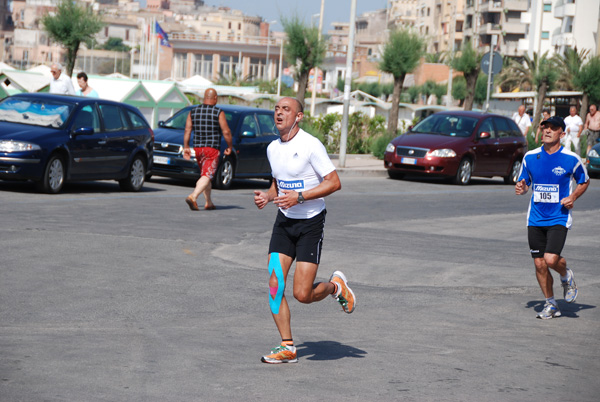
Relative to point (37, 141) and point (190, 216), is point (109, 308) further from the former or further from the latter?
point (37, 141)

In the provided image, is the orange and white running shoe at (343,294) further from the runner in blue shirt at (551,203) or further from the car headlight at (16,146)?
the car headlight at (16,146)

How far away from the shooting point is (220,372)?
6164 millimetres

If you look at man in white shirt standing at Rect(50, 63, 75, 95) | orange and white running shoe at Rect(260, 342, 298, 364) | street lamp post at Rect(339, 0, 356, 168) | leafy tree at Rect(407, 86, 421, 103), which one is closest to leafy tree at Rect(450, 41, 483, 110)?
street lamp post at Rect(339, 0, 356, 168)

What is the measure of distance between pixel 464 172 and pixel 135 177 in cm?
988

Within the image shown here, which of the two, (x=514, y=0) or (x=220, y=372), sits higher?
(x=514, y=0)

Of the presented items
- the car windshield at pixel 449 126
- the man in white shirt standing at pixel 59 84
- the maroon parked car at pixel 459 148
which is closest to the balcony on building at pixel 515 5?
the maroon parked car at pixel 459 148

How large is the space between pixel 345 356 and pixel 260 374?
0.87m

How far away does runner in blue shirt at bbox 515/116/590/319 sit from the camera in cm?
909

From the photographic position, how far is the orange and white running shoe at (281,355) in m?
6.52

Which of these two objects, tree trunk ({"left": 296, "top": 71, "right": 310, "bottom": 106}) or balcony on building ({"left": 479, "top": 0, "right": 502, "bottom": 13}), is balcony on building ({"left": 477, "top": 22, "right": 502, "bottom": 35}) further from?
tree trunk ({"left": 296, "top": 71, "right": 310, "bottom": 106})

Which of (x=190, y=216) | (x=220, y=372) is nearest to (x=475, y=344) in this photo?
(x=220, y=372)

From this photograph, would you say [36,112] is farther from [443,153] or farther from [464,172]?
[464,172]

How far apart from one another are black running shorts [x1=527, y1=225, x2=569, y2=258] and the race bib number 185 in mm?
237

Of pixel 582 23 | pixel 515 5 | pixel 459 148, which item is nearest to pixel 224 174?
pixel 459 148
